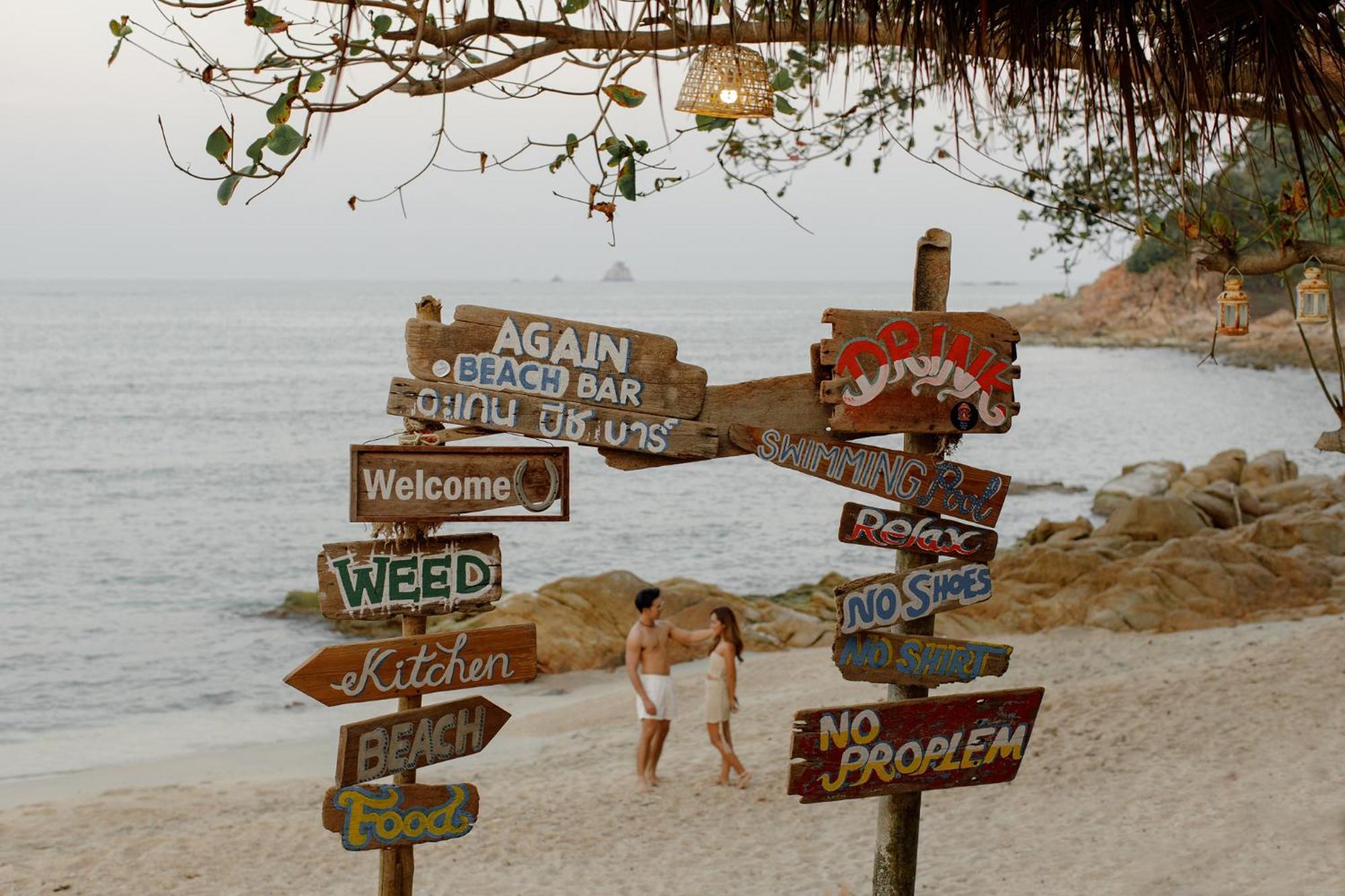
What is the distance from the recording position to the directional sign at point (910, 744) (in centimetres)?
483

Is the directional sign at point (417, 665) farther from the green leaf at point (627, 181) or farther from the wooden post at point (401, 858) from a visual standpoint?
the green leaf at point (627, 181)

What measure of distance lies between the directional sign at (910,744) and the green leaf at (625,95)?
7.67ft

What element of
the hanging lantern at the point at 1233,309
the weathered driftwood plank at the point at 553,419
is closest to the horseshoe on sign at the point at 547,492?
the weathered driftwood plank at the point at 553,419

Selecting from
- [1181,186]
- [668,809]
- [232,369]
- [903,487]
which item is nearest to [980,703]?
[903,487]

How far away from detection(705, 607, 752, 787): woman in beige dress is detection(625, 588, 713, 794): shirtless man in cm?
19

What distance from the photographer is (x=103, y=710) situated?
16.2 metres

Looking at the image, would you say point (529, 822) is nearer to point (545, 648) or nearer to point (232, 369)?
point (545, 648)

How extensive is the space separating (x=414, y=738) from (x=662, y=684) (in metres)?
5.01

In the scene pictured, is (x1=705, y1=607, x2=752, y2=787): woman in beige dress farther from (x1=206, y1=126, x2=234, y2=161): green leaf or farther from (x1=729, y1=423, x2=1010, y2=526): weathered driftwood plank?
(x1=206, y1=126, x2=234, y2=161): green leaf

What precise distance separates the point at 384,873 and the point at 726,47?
3607 mm

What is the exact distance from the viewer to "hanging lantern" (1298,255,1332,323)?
6.18 m

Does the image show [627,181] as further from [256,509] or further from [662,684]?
[256,509]

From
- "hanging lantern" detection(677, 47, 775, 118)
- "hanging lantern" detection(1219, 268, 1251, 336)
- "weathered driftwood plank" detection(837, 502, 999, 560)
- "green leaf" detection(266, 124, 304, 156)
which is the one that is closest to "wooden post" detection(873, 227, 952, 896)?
"weathered driftwood plank" detection(837, 502, 999, 560)

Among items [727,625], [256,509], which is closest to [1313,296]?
[727,625]
